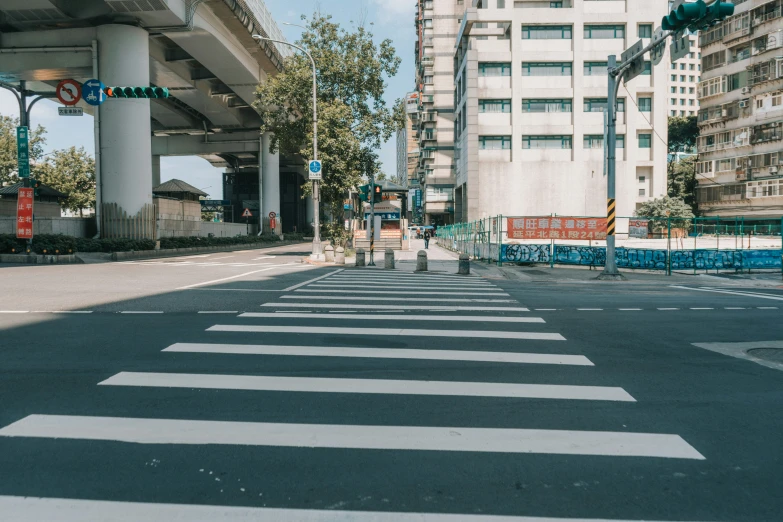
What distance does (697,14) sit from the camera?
1259cm

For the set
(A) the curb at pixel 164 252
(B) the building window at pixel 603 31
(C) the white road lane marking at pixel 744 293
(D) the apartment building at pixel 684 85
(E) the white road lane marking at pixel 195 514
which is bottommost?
(C) the white road lane marking at pixel 744 293

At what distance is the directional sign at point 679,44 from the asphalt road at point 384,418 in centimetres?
745

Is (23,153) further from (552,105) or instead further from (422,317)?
(552,105)

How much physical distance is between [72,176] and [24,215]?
45.4 metres

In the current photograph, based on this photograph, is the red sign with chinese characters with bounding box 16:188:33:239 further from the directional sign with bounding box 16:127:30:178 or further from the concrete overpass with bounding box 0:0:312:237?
the concrete overpass with bounding box 0:0:312:237

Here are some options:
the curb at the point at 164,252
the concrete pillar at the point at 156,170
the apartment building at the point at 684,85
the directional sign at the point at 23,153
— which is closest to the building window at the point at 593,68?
the curb at the point at 164,252

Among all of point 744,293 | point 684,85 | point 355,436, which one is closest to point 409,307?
point 355,436

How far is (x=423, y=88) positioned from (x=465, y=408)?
299 ft

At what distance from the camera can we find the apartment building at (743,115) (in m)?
53.4

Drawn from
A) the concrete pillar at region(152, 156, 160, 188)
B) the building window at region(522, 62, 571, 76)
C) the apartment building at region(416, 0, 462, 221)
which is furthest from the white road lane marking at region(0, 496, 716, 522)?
the apartment building at region(416, 0, 462, 221)

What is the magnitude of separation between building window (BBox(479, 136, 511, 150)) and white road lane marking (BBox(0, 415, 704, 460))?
2246 inches

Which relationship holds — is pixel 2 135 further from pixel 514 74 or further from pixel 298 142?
pixel 514 74

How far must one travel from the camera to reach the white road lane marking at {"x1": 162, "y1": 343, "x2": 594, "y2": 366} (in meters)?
6.91

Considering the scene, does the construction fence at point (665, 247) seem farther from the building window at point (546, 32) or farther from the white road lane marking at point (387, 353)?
the building window at point (546, 32)
